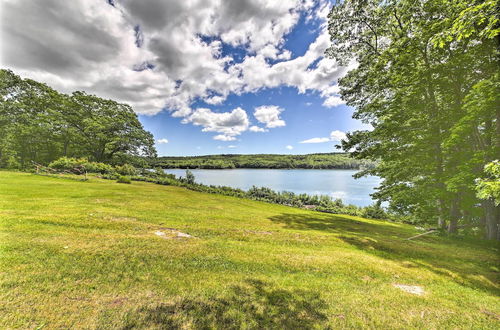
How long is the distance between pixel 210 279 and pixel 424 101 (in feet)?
48.1

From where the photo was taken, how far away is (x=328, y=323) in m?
3.21

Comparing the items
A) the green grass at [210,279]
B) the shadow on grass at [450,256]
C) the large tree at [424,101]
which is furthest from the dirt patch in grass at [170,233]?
the large tree at [424,101]

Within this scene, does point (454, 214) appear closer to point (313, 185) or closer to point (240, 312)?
point (240, 312)

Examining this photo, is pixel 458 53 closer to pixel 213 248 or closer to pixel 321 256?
pixel 321 256

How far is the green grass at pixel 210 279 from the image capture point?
2.96 meters

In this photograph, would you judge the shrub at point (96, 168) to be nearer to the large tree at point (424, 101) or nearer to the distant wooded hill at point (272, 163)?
the large tree at point (424, 101)

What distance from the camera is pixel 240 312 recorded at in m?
3.25

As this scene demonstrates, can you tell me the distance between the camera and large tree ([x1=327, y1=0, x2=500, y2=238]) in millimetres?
8312

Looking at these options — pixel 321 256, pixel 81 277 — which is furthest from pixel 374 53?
pixel 81 277

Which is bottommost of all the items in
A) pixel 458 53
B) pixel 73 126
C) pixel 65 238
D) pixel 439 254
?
pixel 439 254

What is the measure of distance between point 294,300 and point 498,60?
12252 mm

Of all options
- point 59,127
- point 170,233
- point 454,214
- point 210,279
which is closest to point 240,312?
point 210,279

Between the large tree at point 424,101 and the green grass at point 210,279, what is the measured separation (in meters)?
4.44

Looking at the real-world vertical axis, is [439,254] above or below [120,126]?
below
